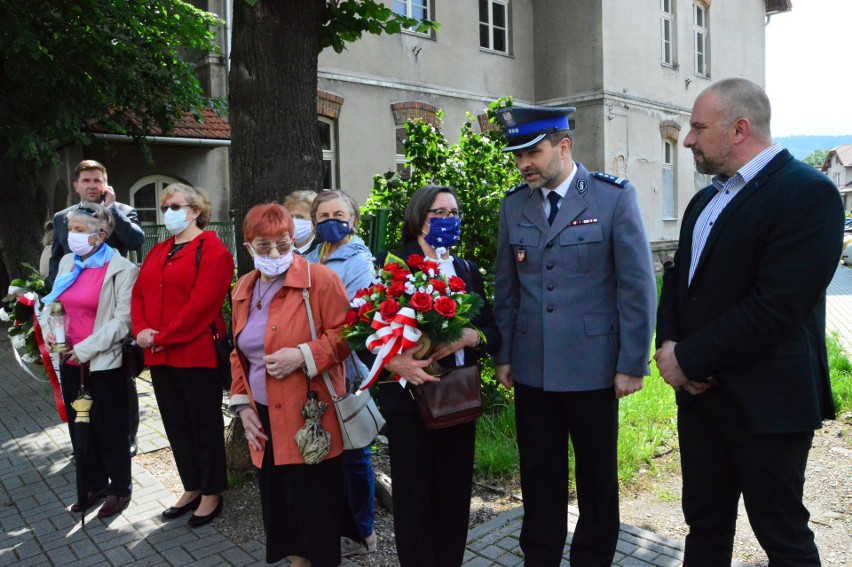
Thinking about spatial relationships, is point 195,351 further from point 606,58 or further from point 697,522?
point 606,58

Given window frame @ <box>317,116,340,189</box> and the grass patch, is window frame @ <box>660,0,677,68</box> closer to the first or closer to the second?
window frame @ <box>317,116,340,189</box>

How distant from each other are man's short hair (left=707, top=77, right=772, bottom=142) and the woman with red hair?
1904 millimetres

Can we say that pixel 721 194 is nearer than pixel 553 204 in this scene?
Yes

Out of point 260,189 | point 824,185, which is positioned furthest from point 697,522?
point 260,189

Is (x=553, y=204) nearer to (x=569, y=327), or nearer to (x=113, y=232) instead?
(x=569, y=327)

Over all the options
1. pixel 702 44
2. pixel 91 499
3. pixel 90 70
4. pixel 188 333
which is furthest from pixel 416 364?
pixel 702 44

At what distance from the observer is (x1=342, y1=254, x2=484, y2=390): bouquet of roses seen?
2.94m

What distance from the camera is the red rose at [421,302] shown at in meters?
2.91

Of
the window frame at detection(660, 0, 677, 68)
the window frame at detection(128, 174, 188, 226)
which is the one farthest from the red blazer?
the window frame at detection(660, 0, 677, 68)

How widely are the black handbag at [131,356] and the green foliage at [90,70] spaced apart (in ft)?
19.4

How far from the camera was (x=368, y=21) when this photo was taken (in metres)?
5.94

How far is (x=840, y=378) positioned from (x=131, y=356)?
6657 mm

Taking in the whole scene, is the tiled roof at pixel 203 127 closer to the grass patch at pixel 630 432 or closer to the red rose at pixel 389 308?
the grass patch at pixel 630 432

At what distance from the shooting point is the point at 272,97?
4926mm
